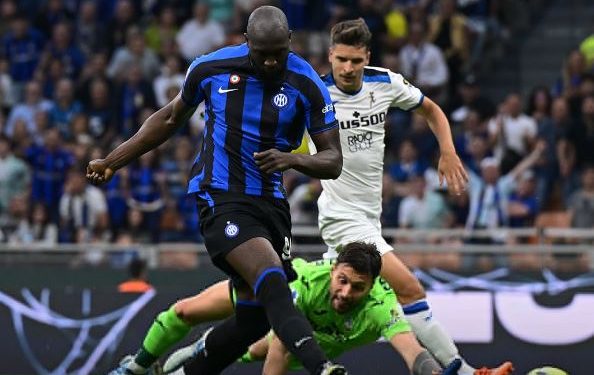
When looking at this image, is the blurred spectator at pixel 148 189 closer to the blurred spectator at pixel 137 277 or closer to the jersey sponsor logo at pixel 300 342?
the blurred spectator at pixel 137 277

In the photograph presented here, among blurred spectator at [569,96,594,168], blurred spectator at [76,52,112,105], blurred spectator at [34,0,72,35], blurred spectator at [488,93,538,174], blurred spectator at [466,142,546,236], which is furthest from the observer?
blurred spectator at [34,0,72,35]

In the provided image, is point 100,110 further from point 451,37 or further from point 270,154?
point 270,154

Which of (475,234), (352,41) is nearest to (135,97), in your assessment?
(475,234)

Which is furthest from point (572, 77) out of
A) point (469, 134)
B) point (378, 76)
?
point (378, 76)

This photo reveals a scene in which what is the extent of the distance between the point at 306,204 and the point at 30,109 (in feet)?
14.4

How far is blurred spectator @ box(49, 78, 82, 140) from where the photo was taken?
17.3 metres

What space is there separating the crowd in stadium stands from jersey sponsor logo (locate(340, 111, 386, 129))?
185 inches

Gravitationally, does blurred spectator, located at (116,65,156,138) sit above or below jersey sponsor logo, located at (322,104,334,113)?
below

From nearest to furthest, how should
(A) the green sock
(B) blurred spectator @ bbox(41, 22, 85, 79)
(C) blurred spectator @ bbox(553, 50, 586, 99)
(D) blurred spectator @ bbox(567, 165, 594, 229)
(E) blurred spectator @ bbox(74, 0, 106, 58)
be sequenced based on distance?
(A) the green sock
(D) blurred spectator @ bbox(567, 165, 594, 229)
(C) blurred spectator @ bbox(553, 50, 586, 99)
(B) blurred spectator @ bbox(41, 22, 85, 79)
(E) blurred spectator @ bbox(74, 0, 106, 58)

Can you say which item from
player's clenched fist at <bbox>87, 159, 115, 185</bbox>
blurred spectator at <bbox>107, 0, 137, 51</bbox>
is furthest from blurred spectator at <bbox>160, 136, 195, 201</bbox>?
player's clenched fist at <bbox>87, 159, 115, 185</bbox>

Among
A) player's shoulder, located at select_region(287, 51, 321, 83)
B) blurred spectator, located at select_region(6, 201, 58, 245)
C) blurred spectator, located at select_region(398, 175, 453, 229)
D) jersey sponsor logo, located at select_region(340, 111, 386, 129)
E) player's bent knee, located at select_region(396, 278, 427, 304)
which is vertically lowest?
blurred spectator, located at select_region(6, 201, 58, 245)

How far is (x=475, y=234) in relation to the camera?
44.9 feet

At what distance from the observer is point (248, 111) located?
7.80 meters

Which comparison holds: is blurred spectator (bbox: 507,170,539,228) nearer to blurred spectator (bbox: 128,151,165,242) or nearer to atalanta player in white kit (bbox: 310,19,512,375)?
blurred spectator (bbox: 128,151,165,242)
